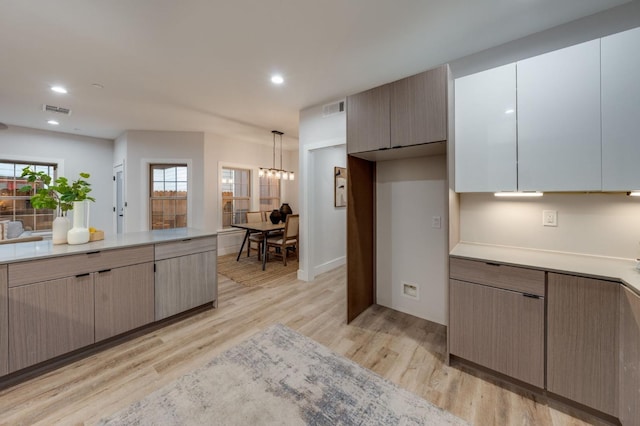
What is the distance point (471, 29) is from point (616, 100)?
1113mm

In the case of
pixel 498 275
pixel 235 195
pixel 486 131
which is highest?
pixel 486 131

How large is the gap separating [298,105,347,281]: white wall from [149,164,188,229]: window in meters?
2.99

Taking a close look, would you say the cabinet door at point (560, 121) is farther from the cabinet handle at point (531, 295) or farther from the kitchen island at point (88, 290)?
the kitchen island at point (88, 290)

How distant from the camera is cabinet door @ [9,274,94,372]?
69.6 inches

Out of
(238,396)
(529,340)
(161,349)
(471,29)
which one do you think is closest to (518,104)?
(471,29)

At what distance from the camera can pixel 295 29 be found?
2.06 metres

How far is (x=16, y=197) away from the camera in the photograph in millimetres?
4898

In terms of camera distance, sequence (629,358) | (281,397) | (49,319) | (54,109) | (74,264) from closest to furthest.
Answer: (629,358)
(281,397)
(49,319)
(74,264)
(54,109)

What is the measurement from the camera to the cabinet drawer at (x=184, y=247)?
250 cm

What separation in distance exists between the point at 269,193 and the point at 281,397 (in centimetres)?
554

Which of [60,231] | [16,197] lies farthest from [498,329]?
[16,197]

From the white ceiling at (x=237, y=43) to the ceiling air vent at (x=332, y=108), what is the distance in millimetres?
90

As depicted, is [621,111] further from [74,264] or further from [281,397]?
[74,264]

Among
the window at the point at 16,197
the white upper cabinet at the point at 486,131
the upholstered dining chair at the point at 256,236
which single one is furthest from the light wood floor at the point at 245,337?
the window at the point at 16,197
